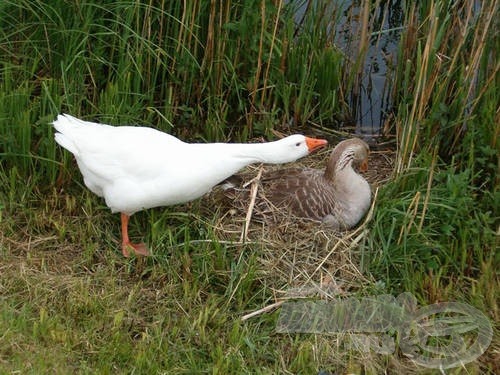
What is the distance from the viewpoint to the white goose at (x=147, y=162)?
436 centimetres

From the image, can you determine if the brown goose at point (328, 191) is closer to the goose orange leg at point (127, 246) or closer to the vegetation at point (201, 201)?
the vegetation at point (201, 201)

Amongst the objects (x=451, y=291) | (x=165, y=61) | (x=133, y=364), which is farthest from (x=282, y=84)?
(x=133, y=364)

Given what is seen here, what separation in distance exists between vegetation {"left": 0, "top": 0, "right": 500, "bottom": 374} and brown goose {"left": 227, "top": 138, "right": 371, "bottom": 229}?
154mm

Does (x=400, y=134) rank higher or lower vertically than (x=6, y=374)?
higher

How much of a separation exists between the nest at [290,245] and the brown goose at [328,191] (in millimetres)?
44

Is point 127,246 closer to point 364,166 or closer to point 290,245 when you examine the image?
point 290,245

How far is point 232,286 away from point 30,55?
1.80 metres

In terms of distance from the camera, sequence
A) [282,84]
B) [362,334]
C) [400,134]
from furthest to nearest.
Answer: [282,84], [400,134], [362,334]

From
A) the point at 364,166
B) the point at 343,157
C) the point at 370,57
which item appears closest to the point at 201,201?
the point at 343,157

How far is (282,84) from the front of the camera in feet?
17.8

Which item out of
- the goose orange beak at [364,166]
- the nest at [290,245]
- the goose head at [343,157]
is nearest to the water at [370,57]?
the goose orange beak at [364,166]

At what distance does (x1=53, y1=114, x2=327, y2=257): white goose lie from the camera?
14.3 ft

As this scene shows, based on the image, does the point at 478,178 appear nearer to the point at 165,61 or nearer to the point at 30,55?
the point at 165,61

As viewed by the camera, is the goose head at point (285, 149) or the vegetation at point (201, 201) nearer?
the vegetation at point (201, 201)
